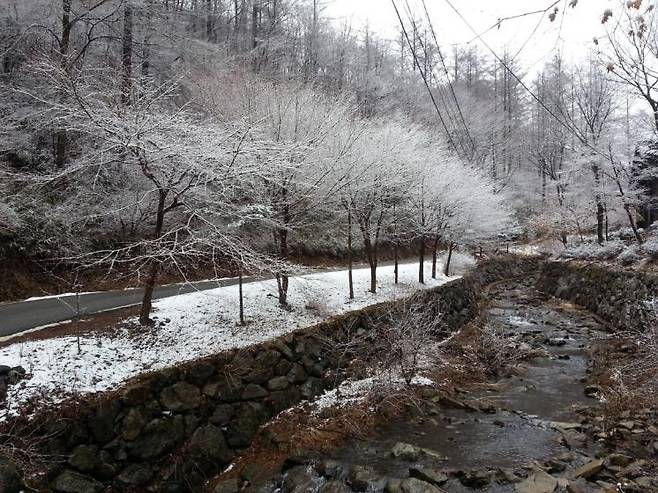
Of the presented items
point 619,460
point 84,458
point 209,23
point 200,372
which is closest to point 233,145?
point 200,372

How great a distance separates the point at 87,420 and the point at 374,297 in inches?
349

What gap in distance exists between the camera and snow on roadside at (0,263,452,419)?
246 inches

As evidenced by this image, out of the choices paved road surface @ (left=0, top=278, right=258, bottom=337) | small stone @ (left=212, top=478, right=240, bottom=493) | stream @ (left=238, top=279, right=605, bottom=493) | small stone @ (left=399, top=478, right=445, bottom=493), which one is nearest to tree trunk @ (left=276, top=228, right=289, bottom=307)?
paved road surface @ (left=0, top=278, right=258, bottom=337)

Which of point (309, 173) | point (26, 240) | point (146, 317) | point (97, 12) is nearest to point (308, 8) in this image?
point (97, 12)

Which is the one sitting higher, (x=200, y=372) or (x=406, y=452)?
(x=200, y=372)

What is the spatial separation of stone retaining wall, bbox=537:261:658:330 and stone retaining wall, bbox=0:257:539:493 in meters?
7.32

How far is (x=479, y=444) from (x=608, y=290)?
12.3 m

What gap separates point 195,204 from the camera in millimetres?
9008

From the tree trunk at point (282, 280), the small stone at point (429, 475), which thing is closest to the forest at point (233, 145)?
the tree trunk at point (282, 280)

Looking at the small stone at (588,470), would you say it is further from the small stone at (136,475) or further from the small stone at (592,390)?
the small stone at (136,475)

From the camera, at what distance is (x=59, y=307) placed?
9.24 metres

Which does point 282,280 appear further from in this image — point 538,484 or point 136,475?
point 538,484

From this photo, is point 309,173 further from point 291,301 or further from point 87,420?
point 87,420

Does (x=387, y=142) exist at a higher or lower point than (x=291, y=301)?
higher
